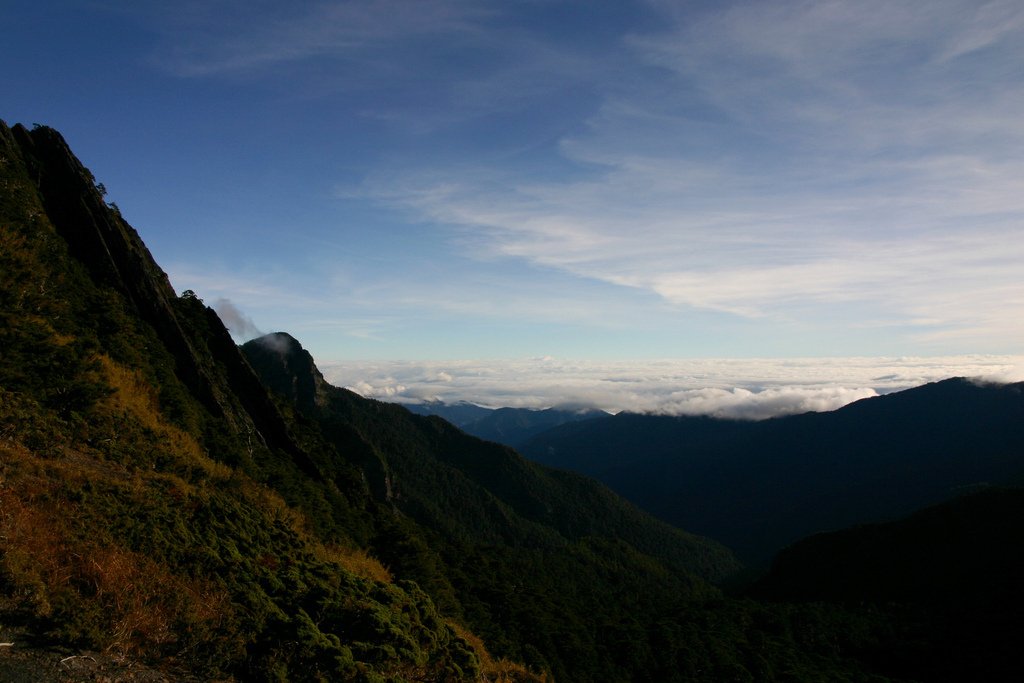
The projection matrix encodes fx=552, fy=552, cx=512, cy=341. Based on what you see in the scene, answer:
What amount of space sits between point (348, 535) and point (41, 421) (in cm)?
2615

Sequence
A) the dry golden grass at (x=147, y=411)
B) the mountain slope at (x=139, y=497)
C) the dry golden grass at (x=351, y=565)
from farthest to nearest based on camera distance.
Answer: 1. the dry golden grass at (x=147, y=411)
2. the dry golden grass at (x=351, y=565)
3. the mountain slope at (x=139, y=497)

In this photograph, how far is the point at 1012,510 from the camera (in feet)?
462

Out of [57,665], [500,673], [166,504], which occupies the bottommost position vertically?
[500,673]

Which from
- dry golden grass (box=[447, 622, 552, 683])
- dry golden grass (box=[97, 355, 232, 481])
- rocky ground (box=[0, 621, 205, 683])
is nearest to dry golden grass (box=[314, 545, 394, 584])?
dry golden grass (box=[447, 622, 552, 683])

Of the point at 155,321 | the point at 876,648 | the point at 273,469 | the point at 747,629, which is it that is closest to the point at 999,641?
the point at 876,648

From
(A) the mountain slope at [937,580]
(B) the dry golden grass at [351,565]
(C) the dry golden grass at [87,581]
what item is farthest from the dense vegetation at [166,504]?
(A) the mountain slope at [937,580]

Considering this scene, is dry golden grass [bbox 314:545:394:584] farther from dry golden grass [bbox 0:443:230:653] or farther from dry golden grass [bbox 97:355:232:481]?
dry golden grass [bbox 0:443:230:653]

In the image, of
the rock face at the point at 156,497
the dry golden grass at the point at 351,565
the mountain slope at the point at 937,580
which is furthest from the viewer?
the mountain slope at the point at 937,580

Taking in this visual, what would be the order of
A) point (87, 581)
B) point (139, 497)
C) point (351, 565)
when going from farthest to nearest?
point (351, 565) < point (139, 497) < point (87, 581)

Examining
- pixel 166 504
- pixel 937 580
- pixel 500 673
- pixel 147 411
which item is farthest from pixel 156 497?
pixel 937 580

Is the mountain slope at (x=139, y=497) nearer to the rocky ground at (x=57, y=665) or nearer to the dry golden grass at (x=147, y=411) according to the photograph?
the dry golden grass at (x=147, y=411)

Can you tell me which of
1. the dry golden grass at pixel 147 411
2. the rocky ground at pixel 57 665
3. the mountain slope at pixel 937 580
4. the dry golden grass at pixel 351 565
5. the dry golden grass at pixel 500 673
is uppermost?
the dry golden grass at pixel 147 411

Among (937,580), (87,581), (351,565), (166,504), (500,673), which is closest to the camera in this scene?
(87,581)

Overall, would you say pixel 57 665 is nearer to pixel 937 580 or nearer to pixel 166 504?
pixel 166 504
